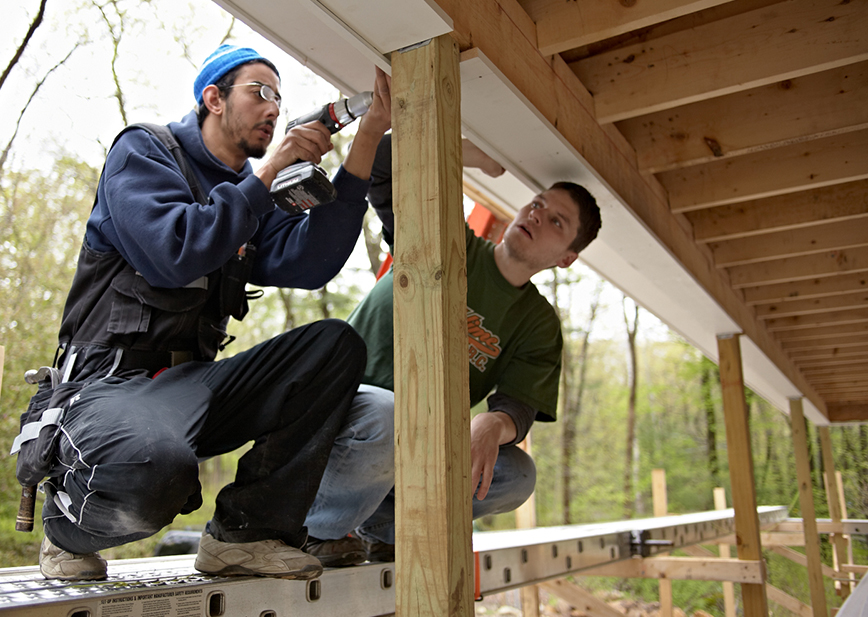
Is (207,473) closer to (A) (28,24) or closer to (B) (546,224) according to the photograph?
(A) (28,24)

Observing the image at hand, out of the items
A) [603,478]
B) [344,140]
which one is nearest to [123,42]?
[344,140]

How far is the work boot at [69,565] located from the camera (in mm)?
1325

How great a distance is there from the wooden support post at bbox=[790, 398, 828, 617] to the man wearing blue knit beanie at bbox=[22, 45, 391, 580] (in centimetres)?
567

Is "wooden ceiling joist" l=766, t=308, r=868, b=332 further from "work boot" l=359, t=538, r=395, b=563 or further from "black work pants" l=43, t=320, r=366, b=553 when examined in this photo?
"black work pants" l=43, t=320, r=366, b=553

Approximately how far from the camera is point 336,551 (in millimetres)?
1702

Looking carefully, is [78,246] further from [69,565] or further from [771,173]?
[771,173]

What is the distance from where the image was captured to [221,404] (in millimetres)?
1438

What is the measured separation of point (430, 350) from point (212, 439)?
2.05 ft

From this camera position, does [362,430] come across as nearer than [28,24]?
Yes

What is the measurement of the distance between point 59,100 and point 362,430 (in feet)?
18.4

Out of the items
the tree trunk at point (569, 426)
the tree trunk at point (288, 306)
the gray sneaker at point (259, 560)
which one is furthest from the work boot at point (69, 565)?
the tree trunk at point (569, 426)

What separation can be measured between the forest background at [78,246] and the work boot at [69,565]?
4882 mm

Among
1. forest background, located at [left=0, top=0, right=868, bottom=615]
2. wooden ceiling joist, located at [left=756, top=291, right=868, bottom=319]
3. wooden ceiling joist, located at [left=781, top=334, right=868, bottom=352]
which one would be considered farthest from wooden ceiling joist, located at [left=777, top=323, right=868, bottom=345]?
forest background, located at [left=0, top=0, right=868, bottom=615]

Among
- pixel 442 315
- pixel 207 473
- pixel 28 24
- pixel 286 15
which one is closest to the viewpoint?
pixel 442 315
